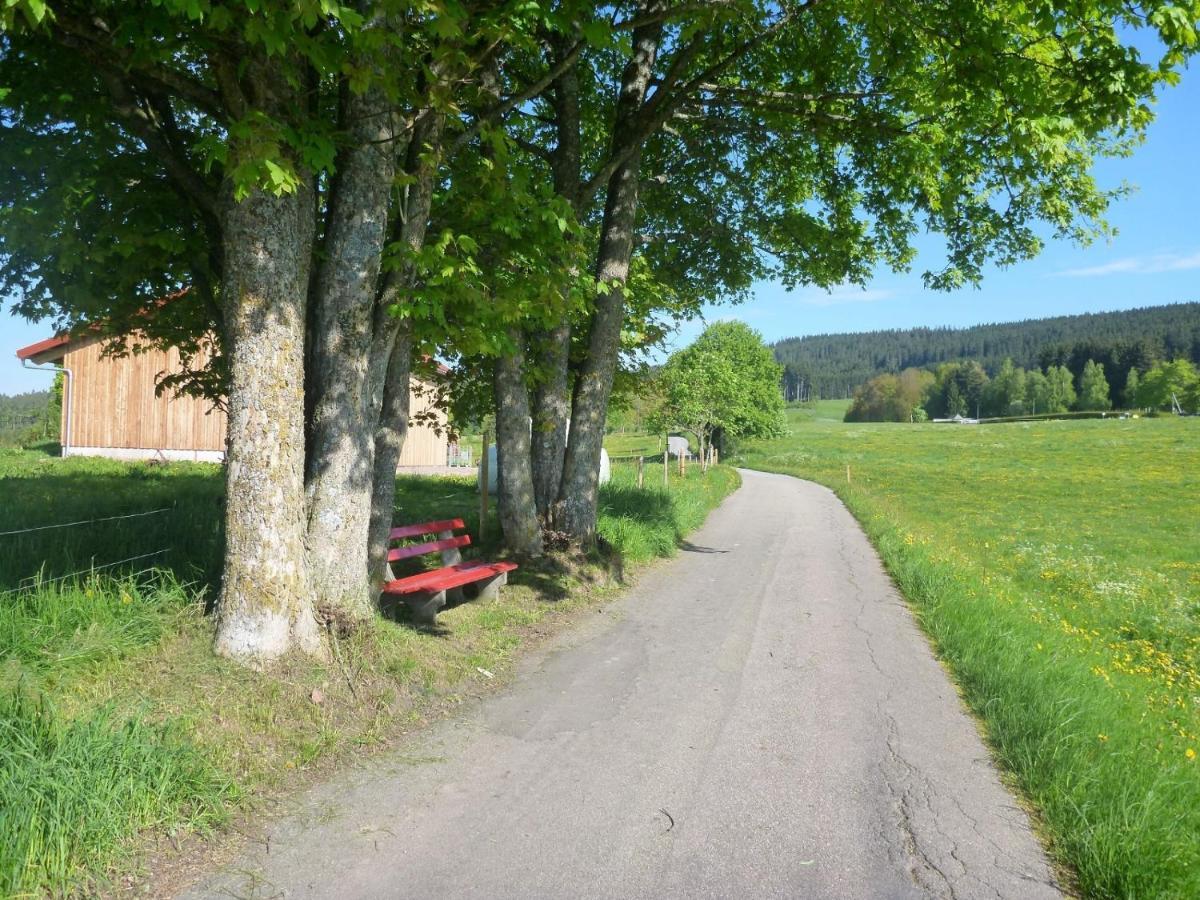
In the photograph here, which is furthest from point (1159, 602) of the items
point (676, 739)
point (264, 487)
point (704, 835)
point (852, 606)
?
point (264, 487)

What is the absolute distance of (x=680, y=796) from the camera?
439cm

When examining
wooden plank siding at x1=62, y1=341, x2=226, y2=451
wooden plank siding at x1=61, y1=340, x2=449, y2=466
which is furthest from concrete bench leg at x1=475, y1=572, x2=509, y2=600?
wooden plank siding at x1=62, y1=341, x2=226, y2=451

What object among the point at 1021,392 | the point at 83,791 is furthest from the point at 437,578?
the point at 1021,392

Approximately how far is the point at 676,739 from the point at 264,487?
3007 mm

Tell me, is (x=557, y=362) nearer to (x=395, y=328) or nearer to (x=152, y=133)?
(x=395, y=328)

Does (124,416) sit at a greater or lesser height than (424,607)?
greater

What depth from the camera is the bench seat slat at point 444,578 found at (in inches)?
270

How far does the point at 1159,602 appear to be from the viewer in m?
14.3

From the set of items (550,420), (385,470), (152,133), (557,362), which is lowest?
(385,470)

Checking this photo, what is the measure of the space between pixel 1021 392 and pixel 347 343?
157 meters

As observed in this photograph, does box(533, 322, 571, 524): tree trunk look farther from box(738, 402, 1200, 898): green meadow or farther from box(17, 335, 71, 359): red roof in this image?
box(17, 335, 71, 359): red roof

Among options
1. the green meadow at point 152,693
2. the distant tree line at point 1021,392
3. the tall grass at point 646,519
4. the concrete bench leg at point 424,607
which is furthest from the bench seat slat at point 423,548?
the distant tree line at point 1021,392

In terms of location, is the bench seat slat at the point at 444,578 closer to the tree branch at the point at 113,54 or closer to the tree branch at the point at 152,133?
the tree branch at the point at 152,133

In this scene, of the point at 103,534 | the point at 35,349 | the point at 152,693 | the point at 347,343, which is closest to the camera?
the point at 152,693
